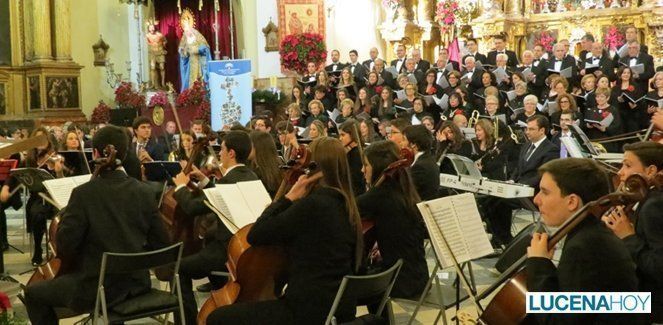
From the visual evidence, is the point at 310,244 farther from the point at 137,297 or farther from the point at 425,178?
the point at 425,178

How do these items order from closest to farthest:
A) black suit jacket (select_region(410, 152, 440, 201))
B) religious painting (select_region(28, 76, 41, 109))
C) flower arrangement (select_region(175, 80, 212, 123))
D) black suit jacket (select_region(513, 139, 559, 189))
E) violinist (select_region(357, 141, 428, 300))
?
violinist (select_region(357, 141, 428, 300))
black suit jacket (select_region(410, 152, 440, 201))
black suit jacket (select_region(513, 139, 559, 189))
flower arrangement (select_region(175, 80, 212, 123))
religious painting (select_region(28, 76, 41, 109))

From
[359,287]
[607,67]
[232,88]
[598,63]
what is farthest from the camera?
[232,88]

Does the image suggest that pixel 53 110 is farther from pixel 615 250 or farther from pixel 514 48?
pixel 615 250

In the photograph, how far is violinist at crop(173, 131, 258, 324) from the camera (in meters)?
5.21

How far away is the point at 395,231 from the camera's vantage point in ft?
15.6

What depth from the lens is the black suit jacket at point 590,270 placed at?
2.76 m

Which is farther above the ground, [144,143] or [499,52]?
[499,52]

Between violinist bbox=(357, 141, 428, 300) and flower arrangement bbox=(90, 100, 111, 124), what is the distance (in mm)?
14189

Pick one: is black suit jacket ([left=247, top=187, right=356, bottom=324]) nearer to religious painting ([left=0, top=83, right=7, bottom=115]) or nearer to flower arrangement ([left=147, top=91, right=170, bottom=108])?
flower arrangement ([left=147, top=91, right=170, bottom=108])

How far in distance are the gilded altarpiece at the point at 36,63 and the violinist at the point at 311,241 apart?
570 inches

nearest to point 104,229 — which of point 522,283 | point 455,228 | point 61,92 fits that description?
point 455,228

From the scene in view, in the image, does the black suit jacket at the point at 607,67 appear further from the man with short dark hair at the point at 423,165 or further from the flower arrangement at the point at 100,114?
the flower arrangement at the point at 100,114

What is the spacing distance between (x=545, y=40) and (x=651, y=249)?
1376 cm

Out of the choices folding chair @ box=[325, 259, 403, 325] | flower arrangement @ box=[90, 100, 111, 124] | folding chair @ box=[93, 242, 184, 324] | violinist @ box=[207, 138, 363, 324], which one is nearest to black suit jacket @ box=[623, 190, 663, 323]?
folding chair @ box=[325, 259, 403, 325]
